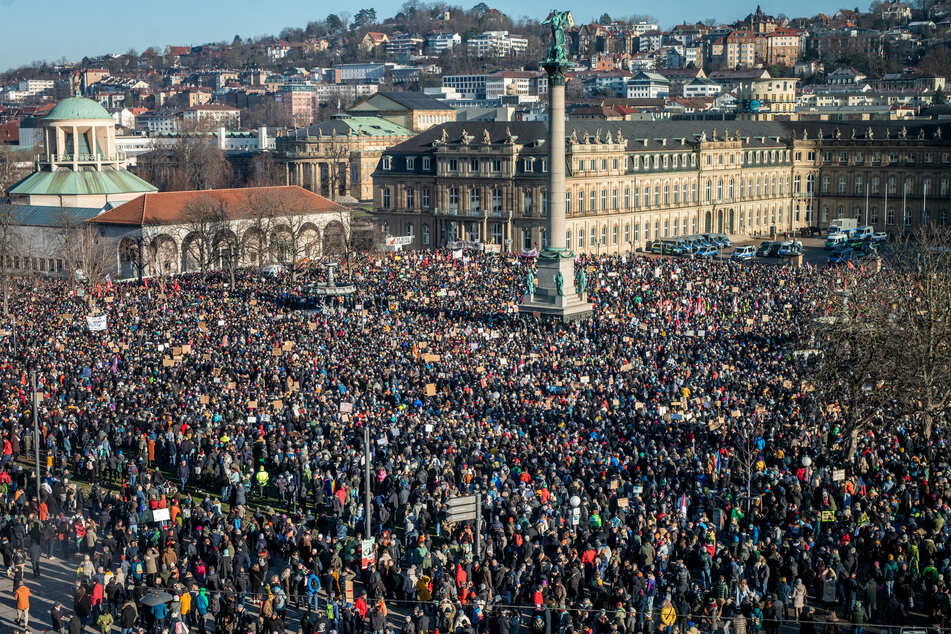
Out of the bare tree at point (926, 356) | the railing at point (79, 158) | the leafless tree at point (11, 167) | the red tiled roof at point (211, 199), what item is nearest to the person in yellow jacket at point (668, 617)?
the bare tree at point (926, 356)

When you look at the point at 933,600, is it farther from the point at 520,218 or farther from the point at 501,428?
the point at 520,218

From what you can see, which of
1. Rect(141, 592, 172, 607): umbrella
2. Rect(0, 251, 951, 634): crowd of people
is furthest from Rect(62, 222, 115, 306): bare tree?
Rect(141, 592, 172, 607): umbrella

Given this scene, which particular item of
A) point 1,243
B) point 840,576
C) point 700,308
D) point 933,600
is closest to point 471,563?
point 840,576

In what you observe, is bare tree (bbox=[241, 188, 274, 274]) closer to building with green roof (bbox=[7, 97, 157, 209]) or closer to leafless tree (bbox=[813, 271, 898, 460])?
building with green roof (bbox=[7, 97, 157, 209])

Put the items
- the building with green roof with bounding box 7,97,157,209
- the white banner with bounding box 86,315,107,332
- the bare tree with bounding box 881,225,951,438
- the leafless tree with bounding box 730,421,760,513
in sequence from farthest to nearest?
the building with green roof with bounding box 7,97,157,209, the white banner with bounding box 86,315,107,332, the bare tree with bounding box 881,225,951,438, the leafless tree with bounding box 730,421,760,513

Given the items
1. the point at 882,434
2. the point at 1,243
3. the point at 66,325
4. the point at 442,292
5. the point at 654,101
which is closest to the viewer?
the point at 882,434

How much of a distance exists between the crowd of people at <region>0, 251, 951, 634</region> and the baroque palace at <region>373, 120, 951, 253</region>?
119ft

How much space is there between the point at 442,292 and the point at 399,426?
23.2m

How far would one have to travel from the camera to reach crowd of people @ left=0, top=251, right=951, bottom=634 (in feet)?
77.4

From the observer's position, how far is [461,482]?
97.6ft

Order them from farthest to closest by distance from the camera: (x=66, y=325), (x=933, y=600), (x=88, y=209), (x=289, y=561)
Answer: (x=88, y=209), (x=66, y=325), (x=289, y=561), (x=933, y=600)

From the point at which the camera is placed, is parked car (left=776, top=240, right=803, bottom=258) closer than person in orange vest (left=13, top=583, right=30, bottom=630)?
A: No

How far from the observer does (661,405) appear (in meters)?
35.1

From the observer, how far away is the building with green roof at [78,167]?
3440 inches
